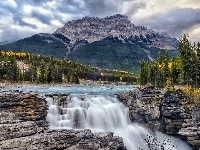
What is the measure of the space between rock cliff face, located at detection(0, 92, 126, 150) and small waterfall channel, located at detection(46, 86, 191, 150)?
8.39 meters

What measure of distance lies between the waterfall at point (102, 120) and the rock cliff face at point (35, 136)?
27.7ft

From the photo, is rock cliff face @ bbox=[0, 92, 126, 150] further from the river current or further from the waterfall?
the waterfall

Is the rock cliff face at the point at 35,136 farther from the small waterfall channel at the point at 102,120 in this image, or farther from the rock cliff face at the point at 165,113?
the rock cliff face at the point at 165,113

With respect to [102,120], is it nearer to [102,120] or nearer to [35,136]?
[102,120]

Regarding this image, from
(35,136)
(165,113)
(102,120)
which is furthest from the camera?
(165,113)

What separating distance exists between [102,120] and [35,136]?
25.4 metres

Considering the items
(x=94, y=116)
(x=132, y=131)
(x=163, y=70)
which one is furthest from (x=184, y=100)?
(x=163, y=70)

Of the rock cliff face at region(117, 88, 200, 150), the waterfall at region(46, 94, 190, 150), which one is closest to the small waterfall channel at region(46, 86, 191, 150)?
the waterfall at region(46, 94, 190, 150)

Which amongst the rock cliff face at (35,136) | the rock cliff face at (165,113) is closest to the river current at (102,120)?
the rock cliff face at (165,113)

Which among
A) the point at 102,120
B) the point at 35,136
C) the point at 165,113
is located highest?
the point at 165,113

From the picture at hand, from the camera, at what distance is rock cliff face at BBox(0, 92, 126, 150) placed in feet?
104

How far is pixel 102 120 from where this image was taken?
5716 centimetres

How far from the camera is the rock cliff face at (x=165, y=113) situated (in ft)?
184

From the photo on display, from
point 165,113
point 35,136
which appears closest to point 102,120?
point 165,113
